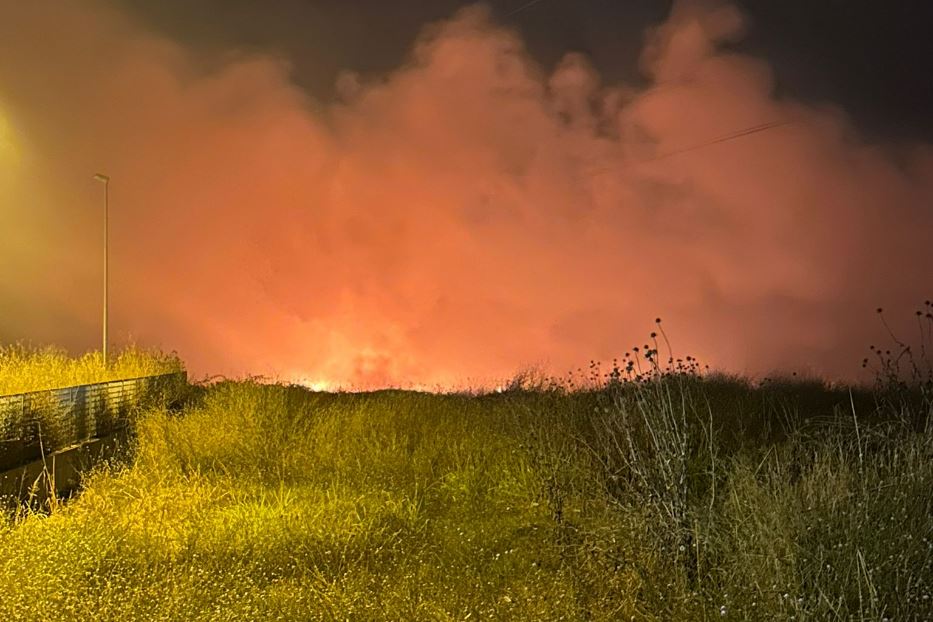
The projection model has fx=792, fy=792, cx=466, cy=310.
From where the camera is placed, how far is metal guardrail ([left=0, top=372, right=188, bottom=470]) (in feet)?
32.0

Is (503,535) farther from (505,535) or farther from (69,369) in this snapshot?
(69,369)

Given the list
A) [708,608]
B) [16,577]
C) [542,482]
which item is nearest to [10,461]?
[16,577]

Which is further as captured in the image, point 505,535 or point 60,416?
point 60,416

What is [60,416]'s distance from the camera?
10953 mm

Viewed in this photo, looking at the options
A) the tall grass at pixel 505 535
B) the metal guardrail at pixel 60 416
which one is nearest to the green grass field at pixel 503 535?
the tall grass at pixel 505 535

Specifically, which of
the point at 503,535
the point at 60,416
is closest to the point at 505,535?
the point at 503,535

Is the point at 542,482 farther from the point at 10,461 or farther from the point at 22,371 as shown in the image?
the point at 22,371

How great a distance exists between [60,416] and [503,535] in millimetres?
7285

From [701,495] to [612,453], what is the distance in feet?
4.61

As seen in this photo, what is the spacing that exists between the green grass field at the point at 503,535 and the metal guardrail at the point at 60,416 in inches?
47.7

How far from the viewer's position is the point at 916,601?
418cm

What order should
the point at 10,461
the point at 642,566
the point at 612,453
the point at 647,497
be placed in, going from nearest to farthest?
the point at 642,566, the point at 647,497, the point at 612,453, the point at 10,461

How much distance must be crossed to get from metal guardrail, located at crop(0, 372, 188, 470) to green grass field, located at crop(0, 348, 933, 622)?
3.97 feet

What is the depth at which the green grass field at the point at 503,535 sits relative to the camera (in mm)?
4613
